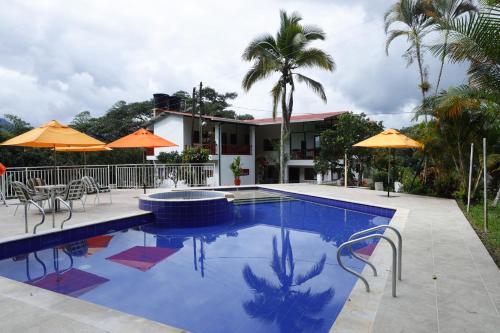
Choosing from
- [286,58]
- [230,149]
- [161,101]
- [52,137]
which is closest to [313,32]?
[286,58]

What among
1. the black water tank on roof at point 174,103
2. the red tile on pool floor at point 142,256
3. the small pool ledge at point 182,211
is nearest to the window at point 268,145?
the black water tank on roof at point 174,103

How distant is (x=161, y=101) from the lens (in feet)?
104

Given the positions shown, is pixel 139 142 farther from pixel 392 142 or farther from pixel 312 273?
pixel 392 142

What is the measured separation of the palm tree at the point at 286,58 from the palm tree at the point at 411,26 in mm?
3371

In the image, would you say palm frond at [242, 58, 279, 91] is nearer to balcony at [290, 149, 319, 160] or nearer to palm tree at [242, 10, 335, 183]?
palm tree at [242, 10, 335, 183]

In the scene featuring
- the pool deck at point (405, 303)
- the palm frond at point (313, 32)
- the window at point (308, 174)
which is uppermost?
the palm frond at point (313, 32)

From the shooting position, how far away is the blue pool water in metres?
4.14

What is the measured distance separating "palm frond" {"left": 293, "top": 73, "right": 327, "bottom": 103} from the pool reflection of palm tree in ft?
44.4

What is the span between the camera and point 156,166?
49.6ft

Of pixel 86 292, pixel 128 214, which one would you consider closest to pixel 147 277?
pixel 86 292

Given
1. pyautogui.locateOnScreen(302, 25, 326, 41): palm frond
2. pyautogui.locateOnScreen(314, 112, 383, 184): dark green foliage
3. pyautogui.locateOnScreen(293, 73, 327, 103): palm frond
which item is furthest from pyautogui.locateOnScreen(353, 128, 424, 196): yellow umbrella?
pyautogui.locateOnScreen(302, 25, 326, 41): palm frond

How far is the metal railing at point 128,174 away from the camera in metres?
11.7

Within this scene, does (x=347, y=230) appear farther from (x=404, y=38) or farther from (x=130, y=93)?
(x=130, y=93)

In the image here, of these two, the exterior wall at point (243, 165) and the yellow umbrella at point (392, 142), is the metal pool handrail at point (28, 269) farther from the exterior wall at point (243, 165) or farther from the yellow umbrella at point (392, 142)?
the exterior wall at point (243, 165)
